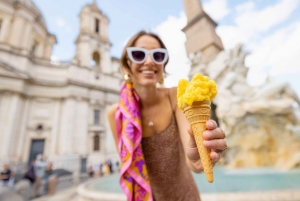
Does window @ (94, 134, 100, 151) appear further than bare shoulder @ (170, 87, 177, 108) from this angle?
Yes

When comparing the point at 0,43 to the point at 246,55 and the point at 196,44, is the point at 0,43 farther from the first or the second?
the point at 246,55

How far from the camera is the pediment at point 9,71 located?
15.3 metres

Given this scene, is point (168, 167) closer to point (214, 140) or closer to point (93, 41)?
point (214, 140)

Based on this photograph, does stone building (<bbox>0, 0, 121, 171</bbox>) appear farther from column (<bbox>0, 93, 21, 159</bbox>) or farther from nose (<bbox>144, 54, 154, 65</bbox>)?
nose (<bbox>144, 54, 154, 65</bbox>)

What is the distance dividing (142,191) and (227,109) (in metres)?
4.35

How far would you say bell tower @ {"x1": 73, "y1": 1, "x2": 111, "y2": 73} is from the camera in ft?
70.5

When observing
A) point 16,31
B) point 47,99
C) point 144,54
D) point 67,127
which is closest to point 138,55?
point 144,54

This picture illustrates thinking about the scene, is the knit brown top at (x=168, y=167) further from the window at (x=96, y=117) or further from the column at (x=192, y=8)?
the window at (x=96, y=117)

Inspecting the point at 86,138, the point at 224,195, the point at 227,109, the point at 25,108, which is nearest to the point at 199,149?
the point at 224,195

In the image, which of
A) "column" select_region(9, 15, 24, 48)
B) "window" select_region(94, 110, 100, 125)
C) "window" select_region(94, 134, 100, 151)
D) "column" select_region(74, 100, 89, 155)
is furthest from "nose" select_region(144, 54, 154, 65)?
"column" select_region(9, 15, 24, 48)

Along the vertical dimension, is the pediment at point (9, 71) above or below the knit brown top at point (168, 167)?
above

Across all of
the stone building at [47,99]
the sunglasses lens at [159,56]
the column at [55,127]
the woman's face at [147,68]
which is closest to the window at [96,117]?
the stone building at [47,99]

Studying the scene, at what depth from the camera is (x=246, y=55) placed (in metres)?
5.40

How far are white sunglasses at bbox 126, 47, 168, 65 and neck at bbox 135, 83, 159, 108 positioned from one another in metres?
0.23
